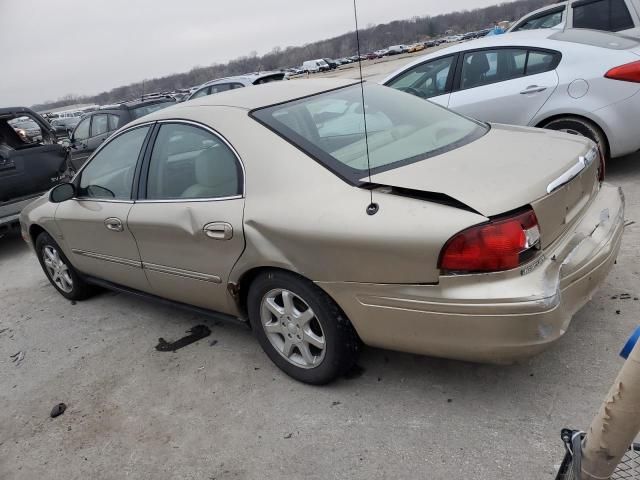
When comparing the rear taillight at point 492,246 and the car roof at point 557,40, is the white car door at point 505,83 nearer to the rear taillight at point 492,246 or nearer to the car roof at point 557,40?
the car roof at point 557,40

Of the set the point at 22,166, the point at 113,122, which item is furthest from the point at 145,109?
the point at 22,166

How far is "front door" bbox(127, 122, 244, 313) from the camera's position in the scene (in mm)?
2783

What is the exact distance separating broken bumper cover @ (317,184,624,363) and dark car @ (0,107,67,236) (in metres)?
5.75

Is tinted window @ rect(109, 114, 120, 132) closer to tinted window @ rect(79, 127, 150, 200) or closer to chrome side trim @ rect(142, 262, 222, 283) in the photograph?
tinted window @ rect(79, 127, 150, 200)

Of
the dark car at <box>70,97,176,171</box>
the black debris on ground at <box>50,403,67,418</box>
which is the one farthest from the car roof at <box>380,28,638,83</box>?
the dark car at <box>70,97,176,171</box>

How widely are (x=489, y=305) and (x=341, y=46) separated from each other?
205 centimetres

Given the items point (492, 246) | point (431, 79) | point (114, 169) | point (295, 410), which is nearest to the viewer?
point (492, 246)

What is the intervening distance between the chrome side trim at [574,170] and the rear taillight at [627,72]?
7.61ft

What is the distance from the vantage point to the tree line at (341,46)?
2845 millimetres

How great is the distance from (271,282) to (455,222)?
40.8 inches

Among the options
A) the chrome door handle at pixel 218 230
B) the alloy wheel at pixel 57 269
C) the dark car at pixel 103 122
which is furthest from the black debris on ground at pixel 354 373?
the dark car at pixel 103 122

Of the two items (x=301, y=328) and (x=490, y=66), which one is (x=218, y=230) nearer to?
(x=301, y=328)

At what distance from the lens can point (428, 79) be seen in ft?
19.0

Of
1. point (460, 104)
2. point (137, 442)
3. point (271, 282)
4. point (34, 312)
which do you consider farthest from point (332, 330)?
point (460, 104)
